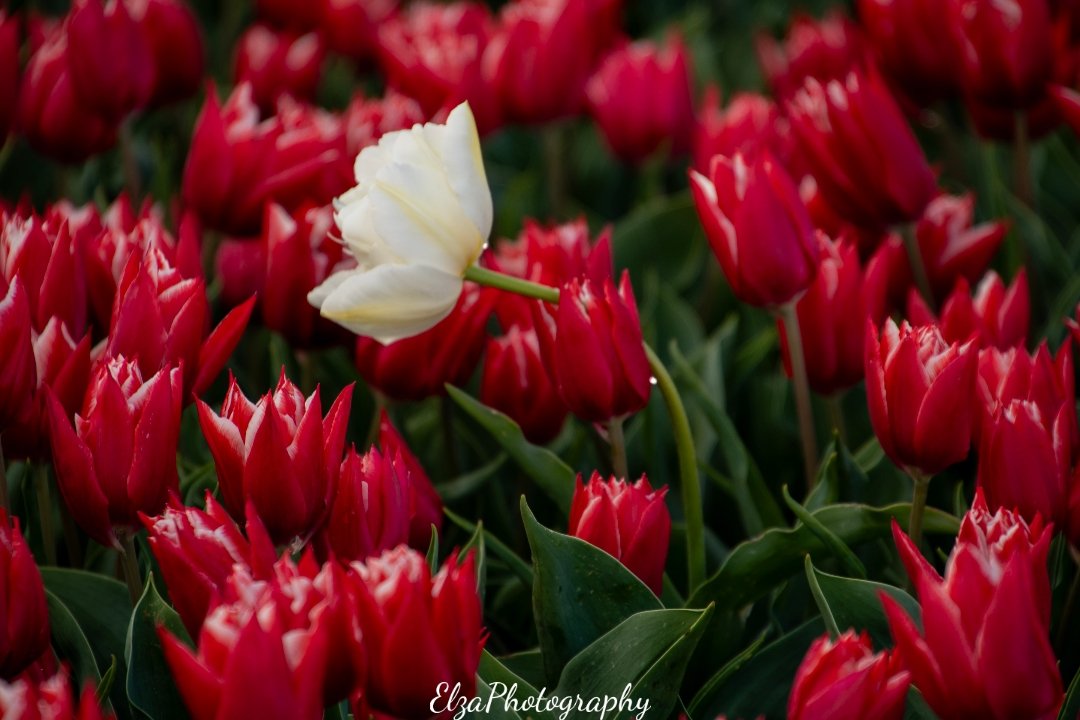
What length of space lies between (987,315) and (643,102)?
2.09 ft

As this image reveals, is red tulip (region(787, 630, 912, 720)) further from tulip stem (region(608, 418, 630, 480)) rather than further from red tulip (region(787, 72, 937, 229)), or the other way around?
red tulip (region(787, 72, 937, 229))

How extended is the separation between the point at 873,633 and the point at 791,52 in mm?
927

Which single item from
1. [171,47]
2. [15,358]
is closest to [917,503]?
[15,358]

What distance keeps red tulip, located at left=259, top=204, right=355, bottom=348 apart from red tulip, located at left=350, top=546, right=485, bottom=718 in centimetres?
40

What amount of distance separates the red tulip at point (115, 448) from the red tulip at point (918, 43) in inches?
31.2

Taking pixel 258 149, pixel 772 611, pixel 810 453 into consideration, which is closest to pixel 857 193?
pixel 810 453

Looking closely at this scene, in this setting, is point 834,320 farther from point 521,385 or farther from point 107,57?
point 107,57

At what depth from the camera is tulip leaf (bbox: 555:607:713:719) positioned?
0.65m

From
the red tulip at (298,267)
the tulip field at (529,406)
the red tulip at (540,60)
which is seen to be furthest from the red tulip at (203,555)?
the red tulip at (540,60)

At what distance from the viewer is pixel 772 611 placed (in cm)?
82

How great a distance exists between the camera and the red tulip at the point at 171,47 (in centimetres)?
130

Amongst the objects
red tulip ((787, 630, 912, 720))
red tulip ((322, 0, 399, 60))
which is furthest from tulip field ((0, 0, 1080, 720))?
red tulip ((322, 0, 399, 60))

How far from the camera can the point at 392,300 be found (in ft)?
2.46

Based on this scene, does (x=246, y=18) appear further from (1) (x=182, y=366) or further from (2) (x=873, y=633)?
(2) (x=873, y=633)
